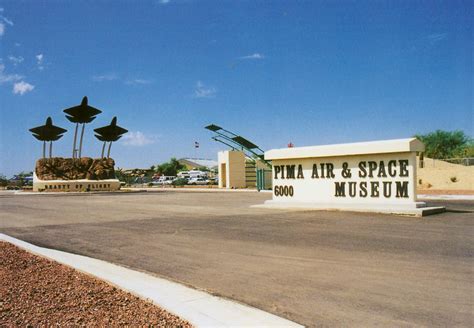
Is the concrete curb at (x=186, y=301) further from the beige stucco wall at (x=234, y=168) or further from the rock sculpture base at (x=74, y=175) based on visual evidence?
the rock sculpture base at (x=74, y=175)

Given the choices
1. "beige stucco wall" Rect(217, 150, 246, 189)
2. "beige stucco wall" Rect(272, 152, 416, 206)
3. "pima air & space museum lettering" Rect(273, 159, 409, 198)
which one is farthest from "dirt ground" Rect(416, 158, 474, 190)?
"pima air & space museum lettering" Rect(273, 159, 409, 198)

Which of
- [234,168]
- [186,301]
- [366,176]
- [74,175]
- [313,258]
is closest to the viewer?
[186,301]

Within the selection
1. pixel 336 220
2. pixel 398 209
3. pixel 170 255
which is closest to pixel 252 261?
pixel 170 255

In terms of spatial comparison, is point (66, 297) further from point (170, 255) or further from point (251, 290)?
point (170, 255)

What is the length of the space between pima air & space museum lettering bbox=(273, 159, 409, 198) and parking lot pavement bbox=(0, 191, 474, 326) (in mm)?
2038

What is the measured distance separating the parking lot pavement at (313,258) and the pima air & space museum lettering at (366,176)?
204cm

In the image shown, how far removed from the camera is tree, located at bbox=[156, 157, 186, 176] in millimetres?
124887

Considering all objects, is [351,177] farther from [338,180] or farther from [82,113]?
[82,113]

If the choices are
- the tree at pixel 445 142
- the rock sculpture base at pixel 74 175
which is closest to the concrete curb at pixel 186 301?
the rock sculpture base at pixel 74 175

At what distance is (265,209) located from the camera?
67.5 feet

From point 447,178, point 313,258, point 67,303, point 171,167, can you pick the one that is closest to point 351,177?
point 313,258

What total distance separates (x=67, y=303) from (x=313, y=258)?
15.1 feet

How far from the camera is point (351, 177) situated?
18.7 metres

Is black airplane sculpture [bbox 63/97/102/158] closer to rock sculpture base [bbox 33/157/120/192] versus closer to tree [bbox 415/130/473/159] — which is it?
rock sculpture base [bbox 33/157/120/192]
